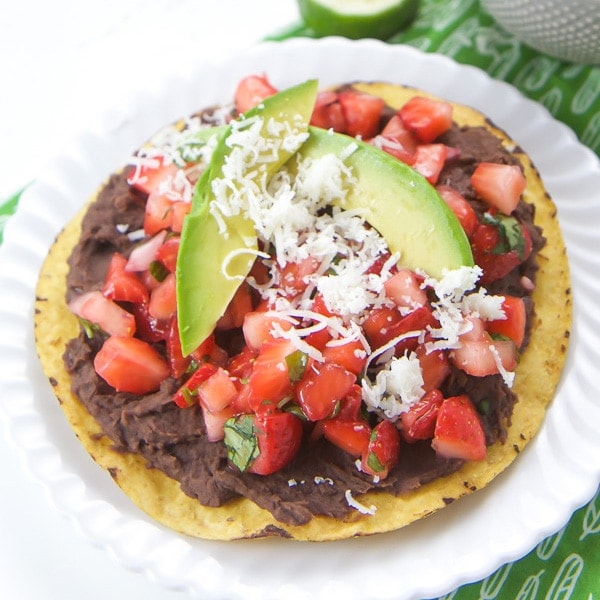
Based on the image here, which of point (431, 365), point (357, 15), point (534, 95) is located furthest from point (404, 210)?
point (357, 15)

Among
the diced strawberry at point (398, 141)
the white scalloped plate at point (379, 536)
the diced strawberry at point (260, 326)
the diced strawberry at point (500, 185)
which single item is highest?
the diced strawberry at point (398, 141)

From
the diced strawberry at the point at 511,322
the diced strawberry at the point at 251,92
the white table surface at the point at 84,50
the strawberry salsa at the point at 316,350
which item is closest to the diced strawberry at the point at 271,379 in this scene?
the strawberry salsa at the point at 316,350

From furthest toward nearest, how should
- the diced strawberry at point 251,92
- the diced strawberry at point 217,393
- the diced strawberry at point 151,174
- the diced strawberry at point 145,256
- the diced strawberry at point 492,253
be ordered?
the diced strawberry at point 251,92 < the diced strawberry at point 151,174 < the diced strawberry at point 145,256 < the diced strawberry at point 492,253 < the diced strawberry at point 217,393

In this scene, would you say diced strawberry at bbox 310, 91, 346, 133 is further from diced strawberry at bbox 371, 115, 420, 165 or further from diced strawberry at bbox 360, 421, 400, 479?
diced strawberry at bbox 360, 421, 400, 479

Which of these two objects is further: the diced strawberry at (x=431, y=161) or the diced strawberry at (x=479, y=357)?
the diced strawberry at (x=431, y=161)

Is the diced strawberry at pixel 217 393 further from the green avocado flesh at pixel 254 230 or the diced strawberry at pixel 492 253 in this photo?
the diced strawberry at pixel 492 253

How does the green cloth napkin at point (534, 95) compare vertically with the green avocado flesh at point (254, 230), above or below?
below
